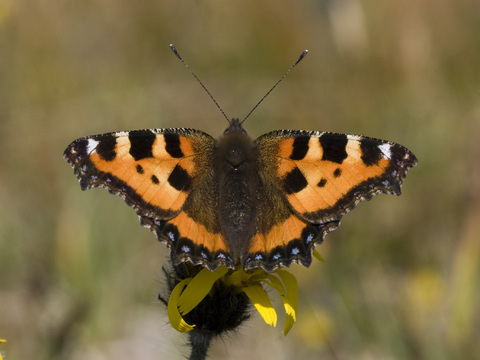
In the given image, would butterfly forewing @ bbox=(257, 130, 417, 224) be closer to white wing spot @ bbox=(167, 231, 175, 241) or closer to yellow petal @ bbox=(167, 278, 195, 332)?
white wing spot @ bbox=(167, 231, 175, 241)

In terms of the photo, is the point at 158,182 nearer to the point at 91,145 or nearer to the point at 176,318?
the point at 91,145

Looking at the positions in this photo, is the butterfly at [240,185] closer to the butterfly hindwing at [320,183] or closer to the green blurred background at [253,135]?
the butterfly hindwing at [320,183]

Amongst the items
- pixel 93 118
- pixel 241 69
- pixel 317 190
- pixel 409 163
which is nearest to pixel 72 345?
pixel 317 190

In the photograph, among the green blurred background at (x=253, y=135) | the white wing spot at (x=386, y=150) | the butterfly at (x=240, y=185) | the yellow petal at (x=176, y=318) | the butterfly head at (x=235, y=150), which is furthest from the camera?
the green blurred background at (x=253, y=135)

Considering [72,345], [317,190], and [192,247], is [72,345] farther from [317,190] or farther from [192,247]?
[317,190]

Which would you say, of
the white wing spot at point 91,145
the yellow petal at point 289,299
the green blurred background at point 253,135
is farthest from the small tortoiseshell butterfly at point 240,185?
the green blurred background at point 253,135
